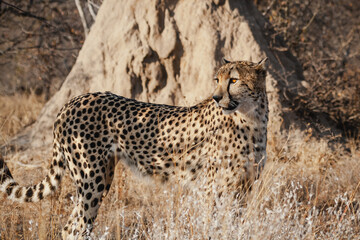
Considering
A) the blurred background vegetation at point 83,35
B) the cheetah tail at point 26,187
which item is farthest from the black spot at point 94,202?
the blurred background vegetation at point 83,35

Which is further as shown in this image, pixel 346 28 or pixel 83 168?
pixel 346 28

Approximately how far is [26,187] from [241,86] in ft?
5.02

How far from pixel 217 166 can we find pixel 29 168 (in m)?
2.38

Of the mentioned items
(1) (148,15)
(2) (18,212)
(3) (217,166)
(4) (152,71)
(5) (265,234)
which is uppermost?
(1) (148,15)

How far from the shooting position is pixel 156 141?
119 inches

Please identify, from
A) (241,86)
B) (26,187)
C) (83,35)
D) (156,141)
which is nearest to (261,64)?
(241,86)

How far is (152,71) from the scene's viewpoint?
186 inches

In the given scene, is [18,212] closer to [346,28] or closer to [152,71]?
[152,71]

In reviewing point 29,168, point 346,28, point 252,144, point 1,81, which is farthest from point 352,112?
point 1,81

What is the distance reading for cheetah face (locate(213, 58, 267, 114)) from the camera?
9.15 ft

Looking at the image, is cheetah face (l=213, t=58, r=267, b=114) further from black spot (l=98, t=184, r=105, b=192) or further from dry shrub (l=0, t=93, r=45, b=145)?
dry shrub (l=0, t=93, r=45, b=145)

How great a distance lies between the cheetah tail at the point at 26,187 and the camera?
2.83 metres

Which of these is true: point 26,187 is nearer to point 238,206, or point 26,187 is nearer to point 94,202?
point 94,202

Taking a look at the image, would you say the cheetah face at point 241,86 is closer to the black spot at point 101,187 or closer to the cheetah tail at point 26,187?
the black spot at point 101,187
